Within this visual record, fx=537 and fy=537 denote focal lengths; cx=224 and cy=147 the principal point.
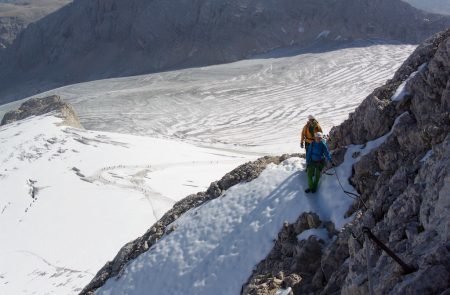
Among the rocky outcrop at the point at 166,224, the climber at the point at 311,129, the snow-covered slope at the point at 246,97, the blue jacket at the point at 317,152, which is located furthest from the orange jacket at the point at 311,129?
the snow-covered slope at the point at 246,97

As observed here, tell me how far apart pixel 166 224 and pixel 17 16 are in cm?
10248

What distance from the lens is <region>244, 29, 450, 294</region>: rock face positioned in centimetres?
577

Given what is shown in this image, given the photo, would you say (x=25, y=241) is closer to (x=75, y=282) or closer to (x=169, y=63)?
(x=75, y=282)

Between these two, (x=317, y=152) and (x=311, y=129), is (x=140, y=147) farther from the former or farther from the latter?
(x=317, y=152)

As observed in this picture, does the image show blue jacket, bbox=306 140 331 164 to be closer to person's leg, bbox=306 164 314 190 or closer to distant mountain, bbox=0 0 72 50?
person's leg, bbox=306 164 314 190

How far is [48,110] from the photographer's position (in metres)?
39.8

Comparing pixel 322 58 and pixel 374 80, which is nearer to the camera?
pixel 374 80

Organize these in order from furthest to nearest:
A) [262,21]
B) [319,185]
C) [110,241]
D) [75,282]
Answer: [262,21] → [110,241] → [75,282] → [319,185]

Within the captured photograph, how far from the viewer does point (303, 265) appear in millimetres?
8781

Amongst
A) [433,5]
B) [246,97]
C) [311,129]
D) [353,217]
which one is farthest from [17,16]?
[353,217]

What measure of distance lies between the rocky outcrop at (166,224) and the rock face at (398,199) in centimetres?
209

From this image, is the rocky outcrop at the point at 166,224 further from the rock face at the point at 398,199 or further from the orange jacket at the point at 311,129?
the rock face at the point at 398,199

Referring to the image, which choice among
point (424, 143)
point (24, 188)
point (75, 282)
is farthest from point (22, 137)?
point (424, 143)

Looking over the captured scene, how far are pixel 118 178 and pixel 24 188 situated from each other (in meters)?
4.34
